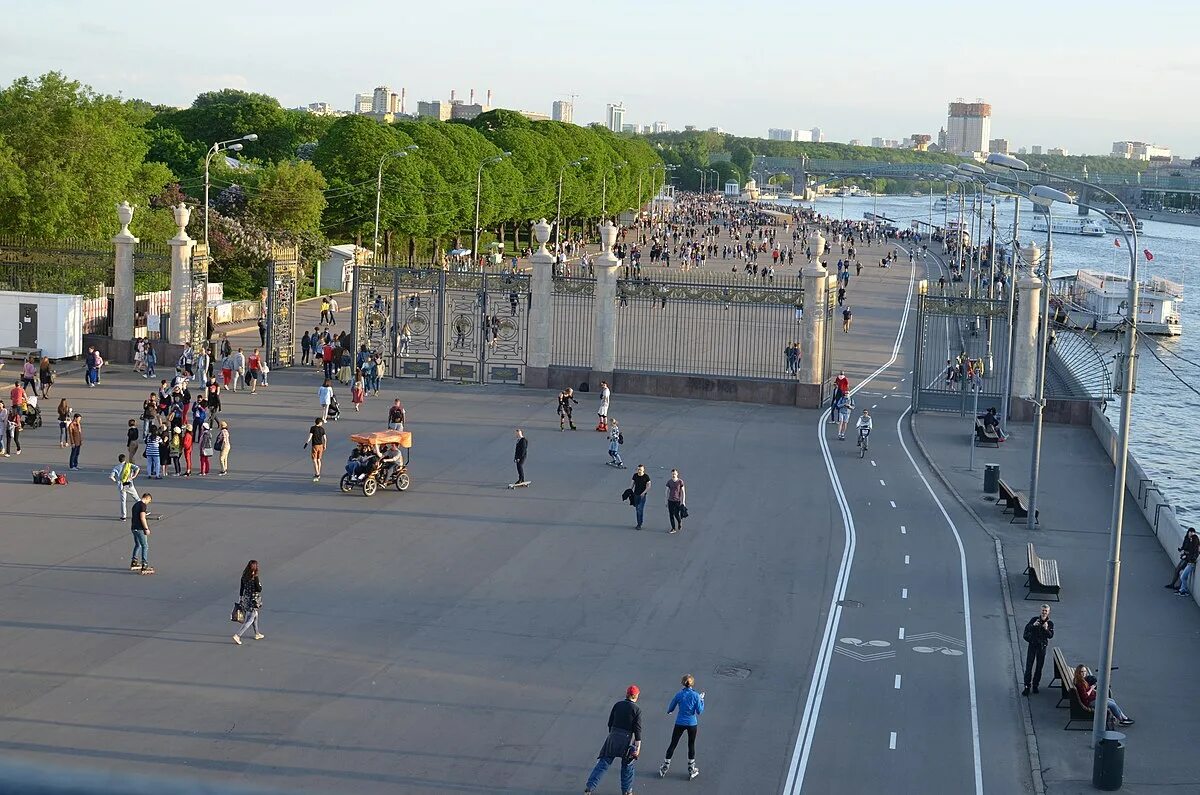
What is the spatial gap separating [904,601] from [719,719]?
6.61 m

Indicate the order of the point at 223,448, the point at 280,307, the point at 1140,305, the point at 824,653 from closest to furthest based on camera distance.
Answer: the point at 824,653 < the point at 223,448 < the point at 280,307 < the point at 1140,305

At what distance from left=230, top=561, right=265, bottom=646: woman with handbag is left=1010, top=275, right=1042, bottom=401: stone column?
27.8 metres

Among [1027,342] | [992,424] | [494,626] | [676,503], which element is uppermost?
[1027,342]

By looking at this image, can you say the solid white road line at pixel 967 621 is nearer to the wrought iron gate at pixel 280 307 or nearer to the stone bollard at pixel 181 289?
the wrought iron gate at pixel 280 307

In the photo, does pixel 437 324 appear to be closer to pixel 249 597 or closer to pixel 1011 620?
pixel 1011 620

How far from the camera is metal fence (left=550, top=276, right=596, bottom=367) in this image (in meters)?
43.5

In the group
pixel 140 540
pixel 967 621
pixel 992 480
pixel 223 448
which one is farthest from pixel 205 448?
pixel 992 480

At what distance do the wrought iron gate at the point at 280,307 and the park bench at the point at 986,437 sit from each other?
21057 mm

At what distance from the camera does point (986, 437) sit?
123 feet

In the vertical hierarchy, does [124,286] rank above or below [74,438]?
above

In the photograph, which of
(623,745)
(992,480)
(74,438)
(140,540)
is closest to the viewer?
(623,745)

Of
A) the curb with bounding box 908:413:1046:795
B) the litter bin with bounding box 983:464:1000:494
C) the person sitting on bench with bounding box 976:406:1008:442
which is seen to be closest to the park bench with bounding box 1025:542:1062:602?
the curb with bounding box 908:413:1046:795

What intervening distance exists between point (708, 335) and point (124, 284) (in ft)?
94.1

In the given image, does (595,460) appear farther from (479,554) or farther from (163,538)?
(163,538)
